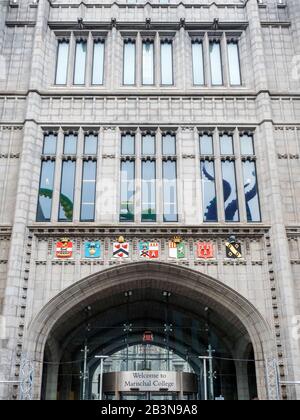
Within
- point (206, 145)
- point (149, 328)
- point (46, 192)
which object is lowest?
point (149, 328)

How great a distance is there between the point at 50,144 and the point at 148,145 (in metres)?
4.39

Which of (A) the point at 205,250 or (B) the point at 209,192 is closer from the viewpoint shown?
(A) the point at 205,250

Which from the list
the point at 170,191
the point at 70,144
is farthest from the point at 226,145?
the point at 70,144

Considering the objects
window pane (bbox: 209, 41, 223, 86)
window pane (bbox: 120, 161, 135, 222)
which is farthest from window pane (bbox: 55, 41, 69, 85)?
window pane (bbox: 209, 41, 223, 86)

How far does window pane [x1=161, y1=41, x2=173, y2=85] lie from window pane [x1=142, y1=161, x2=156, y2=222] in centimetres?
472

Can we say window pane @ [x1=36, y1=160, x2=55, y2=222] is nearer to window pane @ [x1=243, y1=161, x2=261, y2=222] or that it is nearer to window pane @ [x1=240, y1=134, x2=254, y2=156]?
window pane @ [x1=243, y1=161, x2=261, y2=222]

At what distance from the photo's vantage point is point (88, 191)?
20.5m

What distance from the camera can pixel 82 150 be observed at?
21.2 m

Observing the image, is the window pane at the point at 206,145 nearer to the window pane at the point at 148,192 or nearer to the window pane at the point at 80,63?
the window pane at the point at 148,192

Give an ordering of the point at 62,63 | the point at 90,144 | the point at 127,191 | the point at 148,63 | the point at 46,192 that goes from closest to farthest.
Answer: the point at 46,192 < the point at 127,191 < the point at 90,144 < the point at 62,63 < the point at 148,63

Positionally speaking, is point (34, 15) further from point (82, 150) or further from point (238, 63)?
point (238, 63)

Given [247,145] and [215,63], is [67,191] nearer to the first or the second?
[247,145]

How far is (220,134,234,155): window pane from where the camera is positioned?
2141 cm
